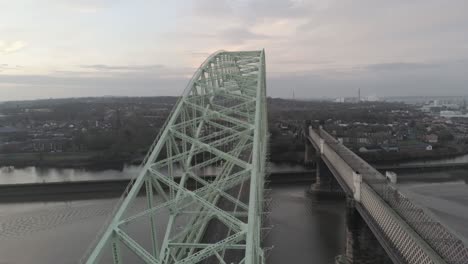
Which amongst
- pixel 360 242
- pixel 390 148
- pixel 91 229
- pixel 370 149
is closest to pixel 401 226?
pixel 360 242

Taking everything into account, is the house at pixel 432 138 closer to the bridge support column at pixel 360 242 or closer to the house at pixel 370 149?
the house at pixel 370 149

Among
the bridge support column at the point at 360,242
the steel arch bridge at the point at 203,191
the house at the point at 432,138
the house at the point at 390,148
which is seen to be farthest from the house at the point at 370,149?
the bridge support column at the point at 360,242

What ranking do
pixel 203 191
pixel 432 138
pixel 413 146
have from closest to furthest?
pixel 203 191
pixel 413 146
pixel 432 138

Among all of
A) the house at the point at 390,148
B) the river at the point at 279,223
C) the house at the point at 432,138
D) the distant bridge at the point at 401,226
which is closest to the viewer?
the distant bridge at the point at 401,226

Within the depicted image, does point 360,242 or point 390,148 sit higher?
point 360,242

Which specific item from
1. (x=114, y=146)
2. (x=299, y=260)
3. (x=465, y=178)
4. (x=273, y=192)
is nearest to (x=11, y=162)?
(x=114, y=146)

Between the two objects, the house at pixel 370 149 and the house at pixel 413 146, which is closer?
the house at pixel 370 149

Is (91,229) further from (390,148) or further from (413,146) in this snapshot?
(413,146)

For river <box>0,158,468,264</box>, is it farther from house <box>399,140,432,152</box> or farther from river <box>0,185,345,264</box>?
house <box>399,140,432,152</box>
